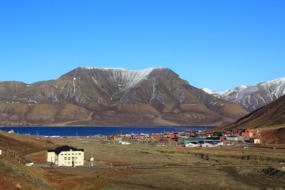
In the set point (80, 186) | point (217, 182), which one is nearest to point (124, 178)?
point (80, 186)

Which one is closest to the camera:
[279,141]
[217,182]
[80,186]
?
[80,186]

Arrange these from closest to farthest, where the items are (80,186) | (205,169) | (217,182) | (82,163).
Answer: (80,186) → (217,182) → (205,169) → (82,163)

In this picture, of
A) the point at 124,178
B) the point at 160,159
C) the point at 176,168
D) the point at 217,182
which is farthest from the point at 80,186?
the point at 160,159

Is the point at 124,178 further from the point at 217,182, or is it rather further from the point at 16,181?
the point at 16,181

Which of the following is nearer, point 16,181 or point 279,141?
point 16,181

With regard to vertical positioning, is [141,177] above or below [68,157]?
below

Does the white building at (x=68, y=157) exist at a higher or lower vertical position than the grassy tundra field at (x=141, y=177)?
higher

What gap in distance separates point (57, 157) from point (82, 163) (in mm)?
6406

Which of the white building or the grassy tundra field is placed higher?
the white building

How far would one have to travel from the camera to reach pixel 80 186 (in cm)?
7531

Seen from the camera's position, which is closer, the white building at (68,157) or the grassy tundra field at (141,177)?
the grassy tundra field at (141,177)

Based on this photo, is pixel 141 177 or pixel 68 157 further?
pixel 68 157

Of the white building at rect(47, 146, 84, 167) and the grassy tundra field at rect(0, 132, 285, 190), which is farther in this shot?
Result: the white building at rect(47, 146, 84, 167)

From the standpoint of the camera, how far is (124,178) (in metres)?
85.9
